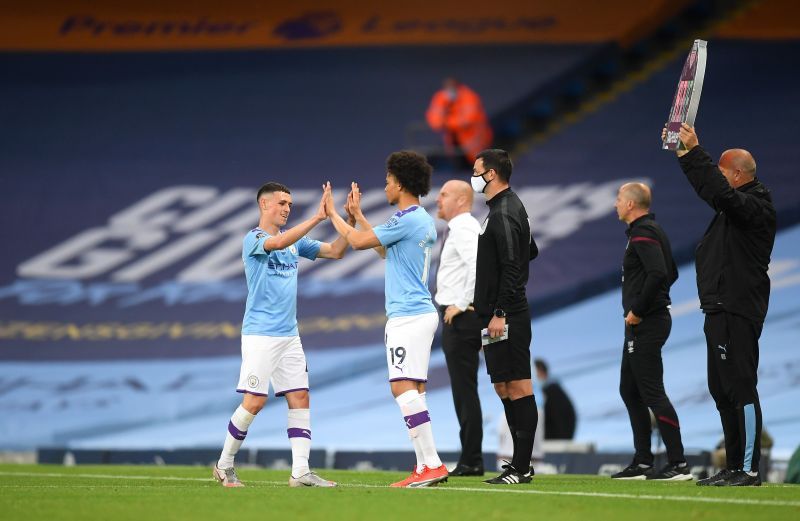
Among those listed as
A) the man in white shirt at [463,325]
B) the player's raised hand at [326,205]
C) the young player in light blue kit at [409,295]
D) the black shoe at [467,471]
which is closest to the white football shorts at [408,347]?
the young player in light blue kit at [409,295]

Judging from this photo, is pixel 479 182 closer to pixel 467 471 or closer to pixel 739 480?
pixel 467 471

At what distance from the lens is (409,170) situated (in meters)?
8.09

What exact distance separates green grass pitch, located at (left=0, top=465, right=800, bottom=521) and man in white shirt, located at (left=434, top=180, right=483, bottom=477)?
3.19 feet

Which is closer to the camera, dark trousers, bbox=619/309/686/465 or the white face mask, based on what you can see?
the white face mask

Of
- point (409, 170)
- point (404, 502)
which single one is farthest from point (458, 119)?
point (404, 502)

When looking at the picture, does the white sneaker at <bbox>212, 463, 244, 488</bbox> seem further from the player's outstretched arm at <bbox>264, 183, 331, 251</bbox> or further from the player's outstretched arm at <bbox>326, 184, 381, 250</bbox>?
the player's outstretched arm at <bbox>326, 184, 381, 250</bbox>

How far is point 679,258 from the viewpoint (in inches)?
732

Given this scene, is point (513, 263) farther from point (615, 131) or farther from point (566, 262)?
point (615, 131)

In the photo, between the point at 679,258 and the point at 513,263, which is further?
the point at 679,258

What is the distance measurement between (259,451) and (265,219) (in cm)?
680

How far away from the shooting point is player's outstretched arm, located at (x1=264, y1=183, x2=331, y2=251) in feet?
25.7

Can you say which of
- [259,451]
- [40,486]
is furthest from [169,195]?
[40,486]

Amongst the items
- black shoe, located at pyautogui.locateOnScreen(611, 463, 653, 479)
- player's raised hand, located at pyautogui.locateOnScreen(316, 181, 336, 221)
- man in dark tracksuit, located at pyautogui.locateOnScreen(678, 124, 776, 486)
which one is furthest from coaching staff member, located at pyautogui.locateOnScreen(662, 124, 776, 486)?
player's raised hand, located at pyautogui.locateOnScreen(316, 181, 336, 221)

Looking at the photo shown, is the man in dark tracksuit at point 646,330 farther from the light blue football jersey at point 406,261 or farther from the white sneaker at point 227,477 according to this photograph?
the white sneaker at point 227,477
